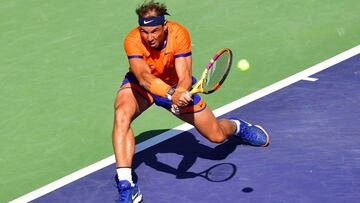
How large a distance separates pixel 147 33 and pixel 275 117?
8.89 feet

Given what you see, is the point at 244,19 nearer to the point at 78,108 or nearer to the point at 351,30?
the point at 351,30

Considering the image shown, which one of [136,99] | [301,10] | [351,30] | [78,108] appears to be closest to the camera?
[136,99]

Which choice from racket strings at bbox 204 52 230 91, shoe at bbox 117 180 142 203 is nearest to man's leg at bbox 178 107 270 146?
racket strings at bbox 204 52 230 91

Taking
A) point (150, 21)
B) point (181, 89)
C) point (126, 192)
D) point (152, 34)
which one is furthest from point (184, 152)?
point (150, 21)

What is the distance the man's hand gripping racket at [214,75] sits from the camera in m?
10.1

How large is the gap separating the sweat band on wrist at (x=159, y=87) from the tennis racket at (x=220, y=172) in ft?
4.62

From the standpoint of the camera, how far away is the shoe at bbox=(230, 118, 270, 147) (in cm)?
1159

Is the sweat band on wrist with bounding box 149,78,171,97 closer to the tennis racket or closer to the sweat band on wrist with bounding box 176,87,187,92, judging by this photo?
the sweat band on wrist with bounding box 176,87,187,92

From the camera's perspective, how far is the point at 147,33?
1050 centimetres

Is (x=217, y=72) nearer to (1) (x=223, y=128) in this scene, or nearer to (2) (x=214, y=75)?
(2) (x=214, y=75)

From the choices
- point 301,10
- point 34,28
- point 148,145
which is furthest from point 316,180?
point 34,28

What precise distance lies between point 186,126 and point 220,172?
148cm

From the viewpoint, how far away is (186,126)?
12477 millimetres

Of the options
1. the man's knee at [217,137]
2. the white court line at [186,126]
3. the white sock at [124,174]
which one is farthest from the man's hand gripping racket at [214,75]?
the white court line at [186,126]
